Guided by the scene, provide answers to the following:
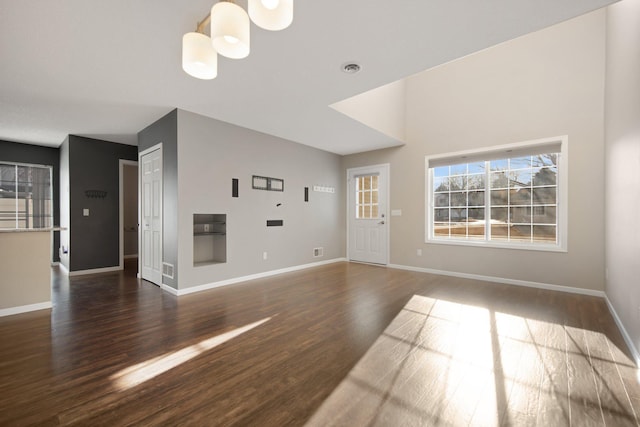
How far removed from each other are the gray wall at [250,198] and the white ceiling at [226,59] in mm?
533

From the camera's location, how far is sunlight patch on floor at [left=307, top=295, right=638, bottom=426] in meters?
1.54

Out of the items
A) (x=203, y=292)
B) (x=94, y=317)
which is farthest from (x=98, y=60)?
(x=203, y=292)

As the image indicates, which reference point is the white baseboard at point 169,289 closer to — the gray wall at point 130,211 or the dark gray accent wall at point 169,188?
the dark gray accent wall at point 169,188

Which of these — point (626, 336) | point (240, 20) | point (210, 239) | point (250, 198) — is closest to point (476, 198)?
point (626, 336)

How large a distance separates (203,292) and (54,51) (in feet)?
9.97

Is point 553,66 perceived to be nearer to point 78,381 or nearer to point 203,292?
point 203,292

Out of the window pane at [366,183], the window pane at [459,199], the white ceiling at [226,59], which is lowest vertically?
the window pane at [459,199]

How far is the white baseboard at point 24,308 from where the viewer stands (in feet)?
10.1

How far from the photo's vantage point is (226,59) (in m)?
2.61

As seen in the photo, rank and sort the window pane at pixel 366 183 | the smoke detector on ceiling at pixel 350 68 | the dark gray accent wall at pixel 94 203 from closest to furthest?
1. the smoke detector on ceiling at pixel 350 68
2. the dark gray accent wall at pixel 94 203
3. the window pane at pixel 366 183

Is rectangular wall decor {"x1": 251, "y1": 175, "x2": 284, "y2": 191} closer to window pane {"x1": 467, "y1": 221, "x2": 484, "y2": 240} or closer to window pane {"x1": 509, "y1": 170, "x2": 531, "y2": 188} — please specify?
window pane {"x1": 467, "y1": 221, "x2": 484, "y2": 240}

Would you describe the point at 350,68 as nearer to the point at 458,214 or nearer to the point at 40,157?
the point at 458,214

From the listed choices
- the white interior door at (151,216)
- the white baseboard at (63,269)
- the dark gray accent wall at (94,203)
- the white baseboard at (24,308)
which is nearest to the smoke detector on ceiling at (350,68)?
the white interior door at (151,216)

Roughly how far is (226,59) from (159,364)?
8.69 ft
